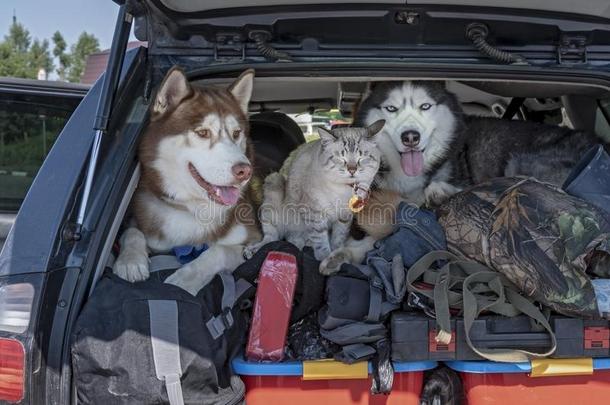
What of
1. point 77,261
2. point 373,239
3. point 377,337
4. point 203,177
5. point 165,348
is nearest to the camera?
point 165,348

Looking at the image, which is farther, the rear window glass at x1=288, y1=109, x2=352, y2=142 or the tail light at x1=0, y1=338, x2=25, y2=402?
the rear window glass at x1=288, y1=109, x2=352, y2=142

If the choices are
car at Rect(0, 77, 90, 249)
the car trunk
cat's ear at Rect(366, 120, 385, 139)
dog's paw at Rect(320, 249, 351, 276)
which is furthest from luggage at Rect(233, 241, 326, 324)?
car at Rect(0, 77, 90, 249)

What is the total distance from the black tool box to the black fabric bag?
1.81ft

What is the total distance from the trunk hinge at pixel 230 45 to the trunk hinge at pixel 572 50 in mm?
1221

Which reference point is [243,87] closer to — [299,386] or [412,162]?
[412,162]

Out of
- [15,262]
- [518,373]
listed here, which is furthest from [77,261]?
[518,373]

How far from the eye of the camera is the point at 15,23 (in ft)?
184

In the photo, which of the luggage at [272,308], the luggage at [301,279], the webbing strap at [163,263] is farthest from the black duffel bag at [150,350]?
the webbing strap at [163,263]

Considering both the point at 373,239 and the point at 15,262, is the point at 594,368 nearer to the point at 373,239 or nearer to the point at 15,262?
the point at 373,239

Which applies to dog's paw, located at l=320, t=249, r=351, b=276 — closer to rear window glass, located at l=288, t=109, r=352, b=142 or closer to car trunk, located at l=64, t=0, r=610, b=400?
car trunk, located at l=64, t=0, r=610, b=400

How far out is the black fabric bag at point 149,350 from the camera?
161 cm

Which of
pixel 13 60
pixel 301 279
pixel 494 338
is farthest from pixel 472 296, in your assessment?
pixel 13 60

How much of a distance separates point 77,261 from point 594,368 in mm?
1637

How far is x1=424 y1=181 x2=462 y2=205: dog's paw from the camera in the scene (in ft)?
8.91
